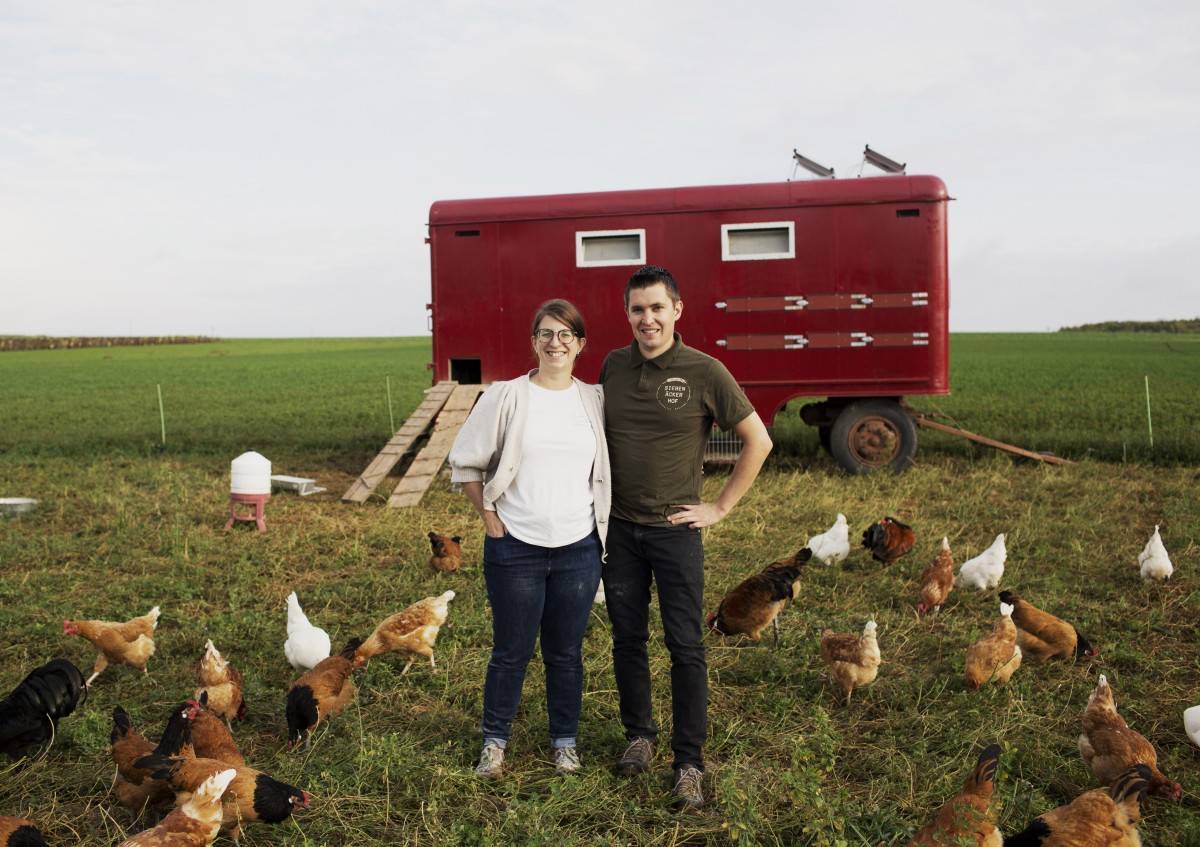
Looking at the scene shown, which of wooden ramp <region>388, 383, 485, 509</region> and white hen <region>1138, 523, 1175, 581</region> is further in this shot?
wooden ramp <region>388, 383, 485, 509</region>

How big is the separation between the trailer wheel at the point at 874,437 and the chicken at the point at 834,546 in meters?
3.98

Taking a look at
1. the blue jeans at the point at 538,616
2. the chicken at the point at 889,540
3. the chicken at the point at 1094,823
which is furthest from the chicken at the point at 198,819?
the chicken at the point at 889,540

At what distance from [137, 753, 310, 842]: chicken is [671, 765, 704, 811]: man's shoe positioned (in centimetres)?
142

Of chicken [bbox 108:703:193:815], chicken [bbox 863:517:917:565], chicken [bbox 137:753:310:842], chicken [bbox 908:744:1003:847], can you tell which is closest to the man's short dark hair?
chicken [bbox 908:744:1003:847]

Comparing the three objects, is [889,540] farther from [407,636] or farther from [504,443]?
[504,443]

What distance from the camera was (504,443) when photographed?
11.4 ft

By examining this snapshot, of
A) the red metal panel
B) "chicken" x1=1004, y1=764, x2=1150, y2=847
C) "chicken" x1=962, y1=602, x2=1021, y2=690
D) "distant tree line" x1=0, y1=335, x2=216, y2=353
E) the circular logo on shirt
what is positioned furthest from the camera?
"distant tree line" x1=0, y1=335, x2=216, y2=353

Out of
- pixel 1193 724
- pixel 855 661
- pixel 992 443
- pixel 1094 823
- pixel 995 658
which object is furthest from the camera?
pixel 992 443

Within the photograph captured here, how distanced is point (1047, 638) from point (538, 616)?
308 centimetres

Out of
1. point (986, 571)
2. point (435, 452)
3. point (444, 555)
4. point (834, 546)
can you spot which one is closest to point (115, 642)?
point (444, 555)

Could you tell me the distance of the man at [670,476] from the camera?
11.4ft

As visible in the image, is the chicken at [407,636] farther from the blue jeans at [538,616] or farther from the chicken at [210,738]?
the blue jeans at [538,616]

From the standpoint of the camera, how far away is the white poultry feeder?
8.23m

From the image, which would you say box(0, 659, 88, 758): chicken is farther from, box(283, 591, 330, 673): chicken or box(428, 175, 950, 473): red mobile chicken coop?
box(428, 175, 950, 473): red mobile chicken coop
